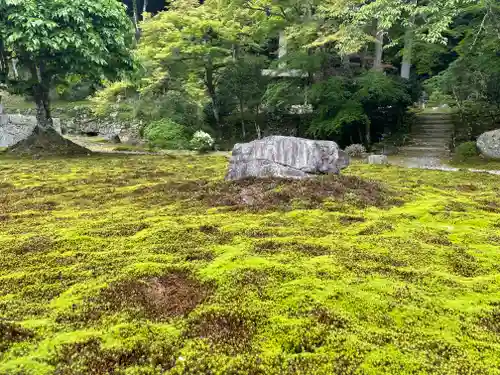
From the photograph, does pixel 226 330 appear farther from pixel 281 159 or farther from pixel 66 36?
pixel 66 36

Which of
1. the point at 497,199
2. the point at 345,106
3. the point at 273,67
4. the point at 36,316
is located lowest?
the point at 497,199

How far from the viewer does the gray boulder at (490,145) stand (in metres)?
11.7

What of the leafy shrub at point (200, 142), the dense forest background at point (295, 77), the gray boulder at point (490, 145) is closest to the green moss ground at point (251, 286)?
the gray boulder at point (490, 145)

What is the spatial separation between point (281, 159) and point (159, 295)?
4.44 metres

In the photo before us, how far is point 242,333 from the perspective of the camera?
7.73 feet

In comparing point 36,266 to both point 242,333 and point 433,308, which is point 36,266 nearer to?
point 242,333

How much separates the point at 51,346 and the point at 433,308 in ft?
7.85

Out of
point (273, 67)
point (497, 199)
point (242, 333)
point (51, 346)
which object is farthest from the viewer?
point (273, 67)

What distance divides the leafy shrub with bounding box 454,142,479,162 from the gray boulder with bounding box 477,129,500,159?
0.75 ft

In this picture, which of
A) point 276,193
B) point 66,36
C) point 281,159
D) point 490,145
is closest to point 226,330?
point 276,193

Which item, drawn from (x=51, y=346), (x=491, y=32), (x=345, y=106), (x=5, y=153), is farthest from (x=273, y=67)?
(x=51, y=346)

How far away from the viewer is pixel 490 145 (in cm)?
1189

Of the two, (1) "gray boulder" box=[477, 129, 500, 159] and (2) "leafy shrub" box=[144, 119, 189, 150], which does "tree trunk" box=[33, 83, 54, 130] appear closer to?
(2) "leafy shrub" box=[144, 119, 189, 150]

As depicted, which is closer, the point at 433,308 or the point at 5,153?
the point at 433,308
